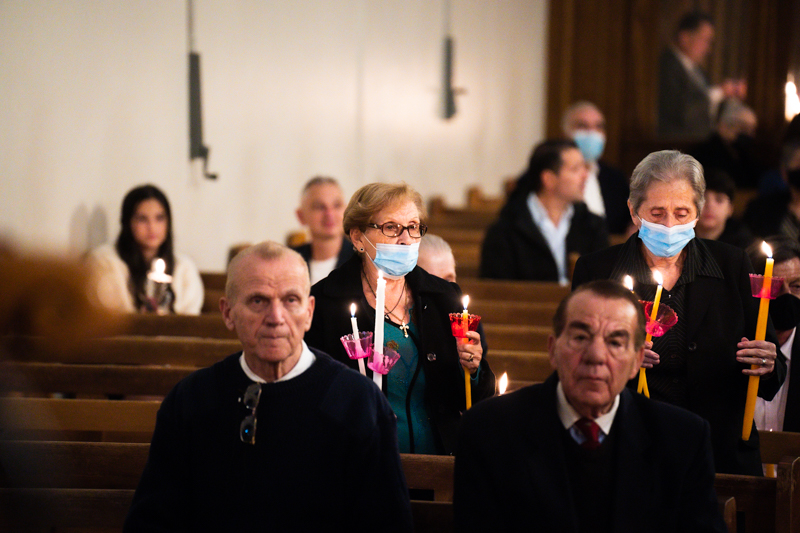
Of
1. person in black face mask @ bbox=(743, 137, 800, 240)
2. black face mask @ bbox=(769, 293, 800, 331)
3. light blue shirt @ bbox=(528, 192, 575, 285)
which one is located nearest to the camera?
black face mask @ bbox=(769, 293, 800, 331)

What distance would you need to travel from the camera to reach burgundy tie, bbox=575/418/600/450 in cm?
210

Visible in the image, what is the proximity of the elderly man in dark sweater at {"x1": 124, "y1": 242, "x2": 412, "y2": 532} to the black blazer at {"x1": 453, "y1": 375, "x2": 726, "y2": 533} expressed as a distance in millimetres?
204

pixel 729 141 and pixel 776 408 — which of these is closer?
pixel 776 408

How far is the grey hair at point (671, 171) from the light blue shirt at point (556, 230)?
8.33 feet

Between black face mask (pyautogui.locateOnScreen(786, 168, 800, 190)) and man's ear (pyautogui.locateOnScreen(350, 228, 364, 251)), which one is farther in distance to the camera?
black face mask (pyautogui.locateOnScreen(786, 168, 800, 190))

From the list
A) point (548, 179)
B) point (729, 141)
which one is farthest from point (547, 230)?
point (729, 141)

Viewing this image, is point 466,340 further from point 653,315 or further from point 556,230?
point 556,230

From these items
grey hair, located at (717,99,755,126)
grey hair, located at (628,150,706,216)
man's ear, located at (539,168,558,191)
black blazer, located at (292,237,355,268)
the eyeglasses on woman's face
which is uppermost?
grey hair, located at (717,99,755,126)

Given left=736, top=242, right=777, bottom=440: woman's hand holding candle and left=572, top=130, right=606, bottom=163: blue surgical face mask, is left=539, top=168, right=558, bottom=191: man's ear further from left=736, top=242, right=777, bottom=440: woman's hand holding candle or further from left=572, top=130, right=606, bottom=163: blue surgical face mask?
left=736, top=242, right=777, bottom=440: woman's hand holding candle

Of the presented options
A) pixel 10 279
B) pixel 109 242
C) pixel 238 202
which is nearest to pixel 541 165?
pixel 238 202

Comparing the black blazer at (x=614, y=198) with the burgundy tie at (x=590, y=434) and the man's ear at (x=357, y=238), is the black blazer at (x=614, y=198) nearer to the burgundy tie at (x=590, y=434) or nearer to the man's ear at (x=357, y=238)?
the man's ear at (x=357, y=238)

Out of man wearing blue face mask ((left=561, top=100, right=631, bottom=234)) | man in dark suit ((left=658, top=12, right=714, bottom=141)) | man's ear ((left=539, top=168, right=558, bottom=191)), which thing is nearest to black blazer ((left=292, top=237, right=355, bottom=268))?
man's ear ((left=539, top=168, right=558, bottom=191))

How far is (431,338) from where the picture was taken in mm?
2709

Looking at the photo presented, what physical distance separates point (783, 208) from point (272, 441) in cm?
403
